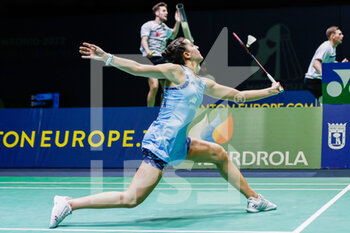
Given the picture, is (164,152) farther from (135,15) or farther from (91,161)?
(135,15)

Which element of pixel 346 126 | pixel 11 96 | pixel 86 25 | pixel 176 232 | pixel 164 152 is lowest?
pixel 176 232

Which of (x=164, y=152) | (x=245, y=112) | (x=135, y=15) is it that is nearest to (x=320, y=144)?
(x=245, y=112)

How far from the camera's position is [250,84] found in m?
13.5

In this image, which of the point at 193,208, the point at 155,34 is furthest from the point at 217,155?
the point at 155,34

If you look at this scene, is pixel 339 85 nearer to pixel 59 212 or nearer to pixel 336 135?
pixel 336 135

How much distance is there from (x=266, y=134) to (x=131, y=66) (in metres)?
4.31

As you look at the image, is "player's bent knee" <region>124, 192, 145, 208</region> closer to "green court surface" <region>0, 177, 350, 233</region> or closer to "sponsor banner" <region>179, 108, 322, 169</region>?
"green court surface" <region>0, 177, 350, 233</region>

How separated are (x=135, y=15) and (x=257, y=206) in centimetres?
1036

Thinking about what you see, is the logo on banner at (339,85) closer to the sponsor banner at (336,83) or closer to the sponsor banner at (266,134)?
the sponsor banner at (336,83)

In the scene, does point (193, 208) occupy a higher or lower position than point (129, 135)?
lower

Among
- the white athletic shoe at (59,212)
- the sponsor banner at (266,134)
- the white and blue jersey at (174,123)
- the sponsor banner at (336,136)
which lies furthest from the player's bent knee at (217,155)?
the sponsor banner at (336,136)

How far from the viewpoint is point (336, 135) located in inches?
303

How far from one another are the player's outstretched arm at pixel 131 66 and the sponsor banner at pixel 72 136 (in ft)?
13.4

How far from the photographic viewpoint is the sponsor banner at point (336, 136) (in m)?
7.63
